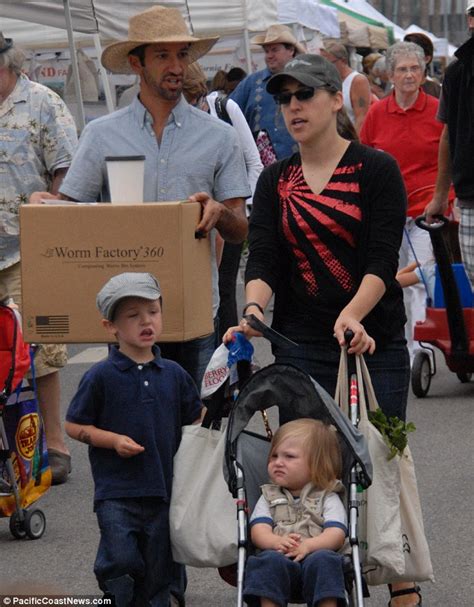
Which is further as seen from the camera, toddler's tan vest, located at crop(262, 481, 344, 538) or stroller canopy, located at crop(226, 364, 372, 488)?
stroller canopy, located at crop(226, 364, 372, 488)

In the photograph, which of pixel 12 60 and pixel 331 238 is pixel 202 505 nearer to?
pixel 331 238

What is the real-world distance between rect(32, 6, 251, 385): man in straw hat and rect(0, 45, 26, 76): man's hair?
6.54 feet

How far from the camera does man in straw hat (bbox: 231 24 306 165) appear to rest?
10.5m

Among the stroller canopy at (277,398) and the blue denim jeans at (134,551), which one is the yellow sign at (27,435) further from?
the stroller canopy at (277,398)

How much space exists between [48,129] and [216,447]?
10.9ft

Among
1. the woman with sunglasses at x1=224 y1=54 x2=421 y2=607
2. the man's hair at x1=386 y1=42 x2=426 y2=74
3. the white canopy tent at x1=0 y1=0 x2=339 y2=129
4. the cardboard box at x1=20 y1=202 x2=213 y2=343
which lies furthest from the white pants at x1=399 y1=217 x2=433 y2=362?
the woman with sunglasses at x1=224 y1=54 x2=421 y2=607

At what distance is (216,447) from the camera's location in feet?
14.7

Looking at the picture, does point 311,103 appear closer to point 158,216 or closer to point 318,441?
point 158,216

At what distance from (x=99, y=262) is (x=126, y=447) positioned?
34.2 inches

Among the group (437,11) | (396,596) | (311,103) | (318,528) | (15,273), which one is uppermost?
(437,11)

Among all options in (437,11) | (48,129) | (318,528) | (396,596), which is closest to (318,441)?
(318,528)

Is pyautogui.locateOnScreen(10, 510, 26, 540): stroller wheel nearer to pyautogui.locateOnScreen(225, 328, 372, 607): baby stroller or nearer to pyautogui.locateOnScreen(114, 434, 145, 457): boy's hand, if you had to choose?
pyautogui.locateOnScreen(114, 434, 145, 457): boy's hand

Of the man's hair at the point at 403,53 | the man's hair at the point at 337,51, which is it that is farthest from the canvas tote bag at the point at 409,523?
the man's hair at the point at 337,51

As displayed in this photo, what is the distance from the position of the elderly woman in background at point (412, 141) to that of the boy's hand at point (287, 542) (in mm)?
5904
